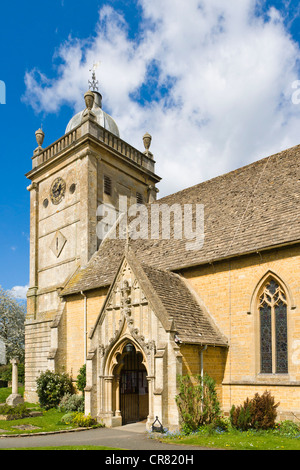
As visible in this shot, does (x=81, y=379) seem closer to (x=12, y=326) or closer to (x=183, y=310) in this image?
(x=183, y=310)

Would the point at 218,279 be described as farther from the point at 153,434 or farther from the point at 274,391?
the point at 153,434

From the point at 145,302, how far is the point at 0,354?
45.9 meters

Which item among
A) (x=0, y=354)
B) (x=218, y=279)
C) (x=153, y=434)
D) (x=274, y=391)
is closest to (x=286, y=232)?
(x=218, y=279)

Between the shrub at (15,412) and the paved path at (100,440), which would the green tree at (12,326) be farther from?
the paved path at (100,440)

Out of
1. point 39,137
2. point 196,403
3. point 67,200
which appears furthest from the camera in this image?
point 39,137

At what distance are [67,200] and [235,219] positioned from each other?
14106 millimetres

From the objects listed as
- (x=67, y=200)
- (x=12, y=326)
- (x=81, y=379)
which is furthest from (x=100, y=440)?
(x=12, y=326)

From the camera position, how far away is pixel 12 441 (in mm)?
15070

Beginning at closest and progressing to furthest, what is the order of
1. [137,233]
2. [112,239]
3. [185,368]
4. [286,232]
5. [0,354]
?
[185,368]
[286,232]
[137,233]
[112,239]
[0,354]

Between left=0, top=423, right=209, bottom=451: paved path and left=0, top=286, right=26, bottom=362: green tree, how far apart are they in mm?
43405

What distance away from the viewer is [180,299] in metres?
18.7

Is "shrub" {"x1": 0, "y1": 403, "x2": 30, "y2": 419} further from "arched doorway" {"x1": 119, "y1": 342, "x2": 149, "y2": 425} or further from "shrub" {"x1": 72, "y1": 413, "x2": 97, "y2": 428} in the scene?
"arched doorway" {"x1": 119, "y1": 342, "x2": 149, "y2": 425}

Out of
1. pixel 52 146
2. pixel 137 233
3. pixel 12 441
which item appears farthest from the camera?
pixel 52 146

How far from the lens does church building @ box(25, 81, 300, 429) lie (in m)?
16.6
